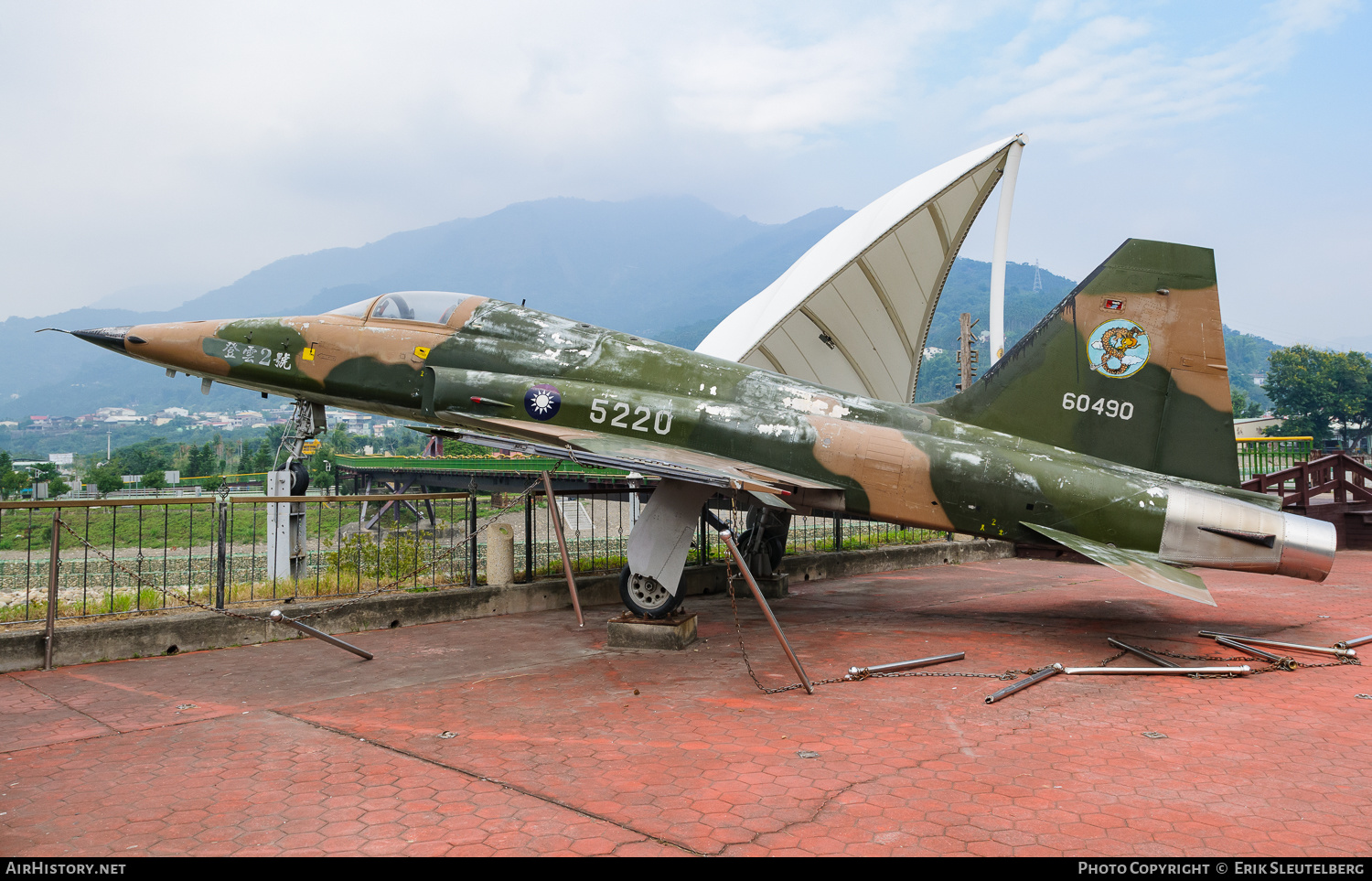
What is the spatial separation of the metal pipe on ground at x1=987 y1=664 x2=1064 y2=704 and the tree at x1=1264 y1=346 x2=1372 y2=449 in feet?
380

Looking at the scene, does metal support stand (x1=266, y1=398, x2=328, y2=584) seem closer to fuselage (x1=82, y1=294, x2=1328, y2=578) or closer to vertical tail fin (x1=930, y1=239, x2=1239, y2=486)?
fuselage (x1=82, y1=294, x2=1328, y2=578)

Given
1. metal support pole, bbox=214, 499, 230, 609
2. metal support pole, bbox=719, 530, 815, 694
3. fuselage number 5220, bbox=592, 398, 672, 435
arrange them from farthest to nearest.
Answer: fuselage number 5220, bbox=592, 398, 672, 435
metal support pole, bbox=214, 499, 230, 609
metal support pole, bbox=719, 530, 815, 694

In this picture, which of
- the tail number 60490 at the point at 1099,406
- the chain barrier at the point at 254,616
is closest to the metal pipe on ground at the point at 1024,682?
the tail number 60490 at the point at 1099,406

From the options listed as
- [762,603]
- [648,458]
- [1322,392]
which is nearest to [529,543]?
[648,458]

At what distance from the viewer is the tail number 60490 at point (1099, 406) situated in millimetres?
9656

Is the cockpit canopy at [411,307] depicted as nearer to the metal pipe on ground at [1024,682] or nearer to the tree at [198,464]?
the metal pipe on ground at [1024,682]

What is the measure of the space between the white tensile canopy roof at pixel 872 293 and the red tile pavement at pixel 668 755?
11.2m

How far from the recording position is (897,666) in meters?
7.80

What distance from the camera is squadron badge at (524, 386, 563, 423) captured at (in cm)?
1012

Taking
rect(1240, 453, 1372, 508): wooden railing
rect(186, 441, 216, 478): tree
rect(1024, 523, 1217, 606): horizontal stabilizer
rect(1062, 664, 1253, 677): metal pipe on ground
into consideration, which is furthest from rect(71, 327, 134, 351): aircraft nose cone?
rect(186, 441, 216, 478): tree

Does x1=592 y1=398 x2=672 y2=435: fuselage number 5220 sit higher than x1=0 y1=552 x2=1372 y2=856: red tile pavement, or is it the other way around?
x1=592 y1=398 x2=672 y2=435: fuselage number 5220

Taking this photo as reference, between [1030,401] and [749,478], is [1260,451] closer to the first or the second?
[1030,401]

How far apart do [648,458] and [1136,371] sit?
6177mm
